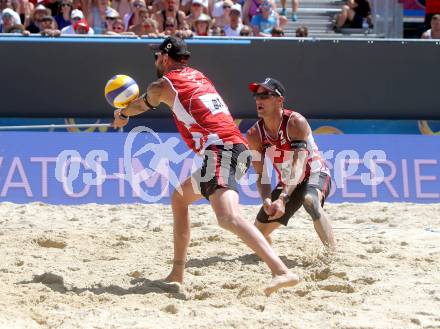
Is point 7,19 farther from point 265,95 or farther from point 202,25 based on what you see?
point 265,95

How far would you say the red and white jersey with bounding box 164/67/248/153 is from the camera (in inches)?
222

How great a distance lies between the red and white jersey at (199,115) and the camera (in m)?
5.63

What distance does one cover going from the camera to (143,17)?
11.3 metres

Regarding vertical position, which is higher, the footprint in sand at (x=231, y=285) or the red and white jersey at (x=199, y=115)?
the red and white jersey at (x=199, y=115)

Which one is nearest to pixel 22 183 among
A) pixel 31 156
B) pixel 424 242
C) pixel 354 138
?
pixel 31 156

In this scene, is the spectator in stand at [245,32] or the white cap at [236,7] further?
the white cap at [236,7]

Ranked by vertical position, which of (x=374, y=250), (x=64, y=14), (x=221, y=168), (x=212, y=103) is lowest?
(x=374, y=250)

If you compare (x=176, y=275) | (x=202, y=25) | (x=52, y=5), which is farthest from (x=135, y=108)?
(x=52, y=5)

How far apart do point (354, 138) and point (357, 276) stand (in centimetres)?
419

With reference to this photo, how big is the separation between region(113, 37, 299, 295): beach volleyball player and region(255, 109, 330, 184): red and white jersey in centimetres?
85

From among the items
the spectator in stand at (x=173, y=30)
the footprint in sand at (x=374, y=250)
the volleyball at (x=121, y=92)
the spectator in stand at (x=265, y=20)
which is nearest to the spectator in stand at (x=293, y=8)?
the spectator in stand at (x=265, y=20)

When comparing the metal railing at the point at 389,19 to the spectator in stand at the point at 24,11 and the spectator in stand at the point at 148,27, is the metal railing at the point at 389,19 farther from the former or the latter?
the spectator in stand at the point at 24,11

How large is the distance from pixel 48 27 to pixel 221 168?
611 cm

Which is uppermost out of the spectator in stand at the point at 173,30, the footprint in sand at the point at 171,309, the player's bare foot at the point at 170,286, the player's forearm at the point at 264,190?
the spectator in stand at the point at 173,30
